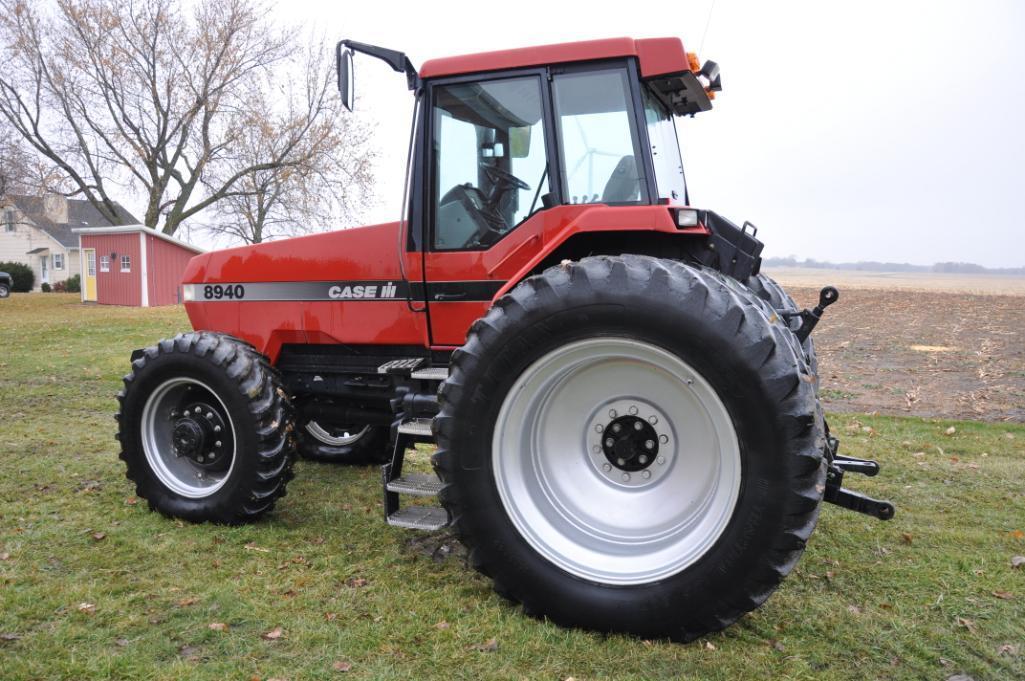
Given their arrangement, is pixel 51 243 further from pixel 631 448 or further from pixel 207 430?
pixel 631 448

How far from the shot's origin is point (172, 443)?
462 cm

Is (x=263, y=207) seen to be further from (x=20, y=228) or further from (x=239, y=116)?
(x=20, y=228)

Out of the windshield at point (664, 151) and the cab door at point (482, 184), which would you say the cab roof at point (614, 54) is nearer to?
the cab door at point (482, 184)

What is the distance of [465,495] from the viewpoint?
3.22m

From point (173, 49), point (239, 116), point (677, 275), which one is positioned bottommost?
point (677, 275)

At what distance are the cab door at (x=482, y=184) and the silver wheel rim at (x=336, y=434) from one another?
7.16ft

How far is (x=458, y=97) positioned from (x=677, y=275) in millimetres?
1659

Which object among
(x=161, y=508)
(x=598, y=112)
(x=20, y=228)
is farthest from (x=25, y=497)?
(x=20, y=228)

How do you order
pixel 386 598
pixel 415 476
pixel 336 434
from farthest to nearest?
pixel 336 434
pixel 415 476
pixel 386 598

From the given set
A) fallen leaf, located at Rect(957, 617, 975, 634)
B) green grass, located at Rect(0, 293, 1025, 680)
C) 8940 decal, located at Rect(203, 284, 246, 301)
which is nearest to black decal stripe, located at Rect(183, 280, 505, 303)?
8940 decal, located at Rect(203, 284, 246, 301)

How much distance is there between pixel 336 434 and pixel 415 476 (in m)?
2.21

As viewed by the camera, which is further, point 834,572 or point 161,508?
point 161,508

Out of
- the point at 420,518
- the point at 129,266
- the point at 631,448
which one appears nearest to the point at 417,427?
the point at 420,518

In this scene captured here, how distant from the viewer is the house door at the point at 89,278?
2725cm
